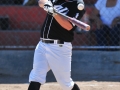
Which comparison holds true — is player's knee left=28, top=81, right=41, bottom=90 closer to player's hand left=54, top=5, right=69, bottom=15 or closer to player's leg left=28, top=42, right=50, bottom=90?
player's leg left=28, top=42, right=50, bottom=90

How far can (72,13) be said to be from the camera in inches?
157

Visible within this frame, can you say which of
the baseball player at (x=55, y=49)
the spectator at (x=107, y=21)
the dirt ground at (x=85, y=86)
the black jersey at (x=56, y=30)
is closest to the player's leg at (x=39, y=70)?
the baseball player at (x=55, y=49)

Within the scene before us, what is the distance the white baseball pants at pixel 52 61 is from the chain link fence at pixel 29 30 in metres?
2.56

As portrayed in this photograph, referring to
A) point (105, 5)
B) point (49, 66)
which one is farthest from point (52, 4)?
point (105, 5)

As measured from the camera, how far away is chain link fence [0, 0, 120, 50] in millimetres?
6730

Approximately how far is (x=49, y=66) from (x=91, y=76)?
2.37m

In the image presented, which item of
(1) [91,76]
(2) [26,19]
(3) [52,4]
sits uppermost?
(3) [52,4]

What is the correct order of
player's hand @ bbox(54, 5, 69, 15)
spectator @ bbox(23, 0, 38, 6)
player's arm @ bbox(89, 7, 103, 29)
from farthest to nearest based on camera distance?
spectator @ bbox(23, 0, 38, 6), player's arm @ bbox(89, 7, 103, 29), player's hand @ bbox(54, 5, 69, 15)

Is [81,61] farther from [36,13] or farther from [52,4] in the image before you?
[52,4]

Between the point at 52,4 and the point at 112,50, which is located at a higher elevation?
the point at 52,4

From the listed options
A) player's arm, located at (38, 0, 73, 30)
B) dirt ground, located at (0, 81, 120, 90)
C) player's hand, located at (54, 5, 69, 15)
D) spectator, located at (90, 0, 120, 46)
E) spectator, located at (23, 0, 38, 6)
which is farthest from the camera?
spectator, located at (23, 0, 38, 6)

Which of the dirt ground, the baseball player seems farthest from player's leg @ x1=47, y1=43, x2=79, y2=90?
the dirt ground

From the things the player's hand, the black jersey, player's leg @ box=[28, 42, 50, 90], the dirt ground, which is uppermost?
the player's hand

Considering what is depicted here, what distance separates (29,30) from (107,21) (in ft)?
4.93
